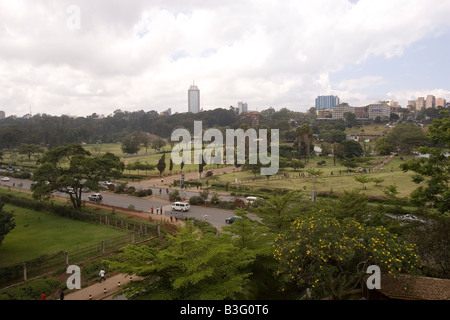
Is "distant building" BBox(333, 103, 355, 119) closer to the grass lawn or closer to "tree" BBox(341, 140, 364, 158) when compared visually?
"tree" BBox(341, 140, 364, 158)

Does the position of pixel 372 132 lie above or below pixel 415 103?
below

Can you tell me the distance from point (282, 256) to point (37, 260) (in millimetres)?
12067

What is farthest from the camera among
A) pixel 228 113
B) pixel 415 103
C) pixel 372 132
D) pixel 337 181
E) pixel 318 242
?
pixel 415 103

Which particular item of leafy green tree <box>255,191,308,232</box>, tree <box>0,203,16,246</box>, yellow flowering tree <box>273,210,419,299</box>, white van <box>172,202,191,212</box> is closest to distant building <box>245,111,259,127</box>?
white van <box>172,202,191,212</box>

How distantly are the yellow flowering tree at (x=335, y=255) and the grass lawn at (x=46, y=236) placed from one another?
13813 mm

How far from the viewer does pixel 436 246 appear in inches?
475

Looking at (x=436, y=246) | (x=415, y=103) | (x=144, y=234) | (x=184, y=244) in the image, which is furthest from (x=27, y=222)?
(x=415, y=103)

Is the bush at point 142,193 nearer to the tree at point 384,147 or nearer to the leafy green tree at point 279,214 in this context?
the leafy green tree at point 279,214

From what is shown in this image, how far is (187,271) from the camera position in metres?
8.94

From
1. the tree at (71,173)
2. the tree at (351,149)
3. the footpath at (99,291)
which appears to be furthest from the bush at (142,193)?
the tree at (351,149)

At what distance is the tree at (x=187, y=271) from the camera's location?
8.83 m

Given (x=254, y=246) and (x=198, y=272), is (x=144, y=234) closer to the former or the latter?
(x=254, y=246)

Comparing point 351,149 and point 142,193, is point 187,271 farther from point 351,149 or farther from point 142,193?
point 351,149
